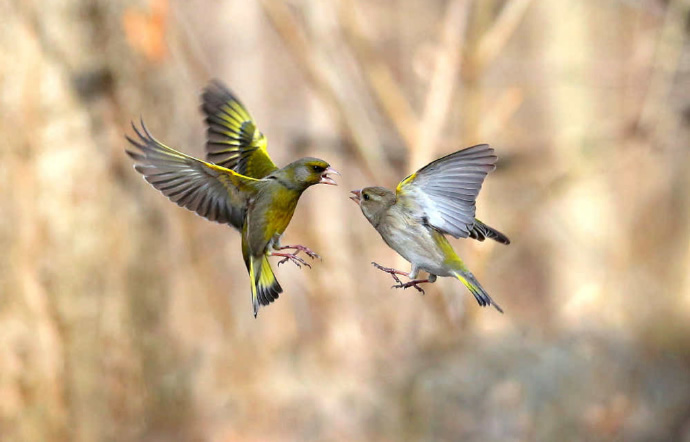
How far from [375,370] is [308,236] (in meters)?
1.72

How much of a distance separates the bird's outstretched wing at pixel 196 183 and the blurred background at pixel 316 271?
13.0 ft

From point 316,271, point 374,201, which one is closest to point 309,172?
point 374,201

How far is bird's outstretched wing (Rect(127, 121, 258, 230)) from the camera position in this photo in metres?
2.06

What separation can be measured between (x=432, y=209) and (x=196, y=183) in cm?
61

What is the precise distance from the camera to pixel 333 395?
9359 millimetres

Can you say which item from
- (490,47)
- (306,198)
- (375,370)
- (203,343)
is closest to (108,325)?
(203,343)

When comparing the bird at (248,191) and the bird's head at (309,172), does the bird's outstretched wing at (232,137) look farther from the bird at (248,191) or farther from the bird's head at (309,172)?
the bird's head at (309,172)

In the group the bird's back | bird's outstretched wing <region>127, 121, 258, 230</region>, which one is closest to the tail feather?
the bird's back

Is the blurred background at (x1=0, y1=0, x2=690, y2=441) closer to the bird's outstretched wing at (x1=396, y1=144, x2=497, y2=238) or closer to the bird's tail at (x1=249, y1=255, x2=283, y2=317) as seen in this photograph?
the bird's tail at (x1=249, y1=255, x2=283, y2=317)

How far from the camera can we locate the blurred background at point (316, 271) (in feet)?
21.3

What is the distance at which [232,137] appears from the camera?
2619mm

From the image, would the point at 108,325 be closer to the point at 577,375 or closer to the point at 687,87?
the point at 577,375

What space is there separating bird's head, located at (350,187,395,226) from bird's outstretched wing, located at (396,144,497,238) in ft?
0.16

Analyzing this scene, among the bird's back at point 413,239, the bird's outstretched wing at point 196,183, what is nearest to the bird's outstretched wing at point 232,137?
the bird's outstretched wing at point 196,183
